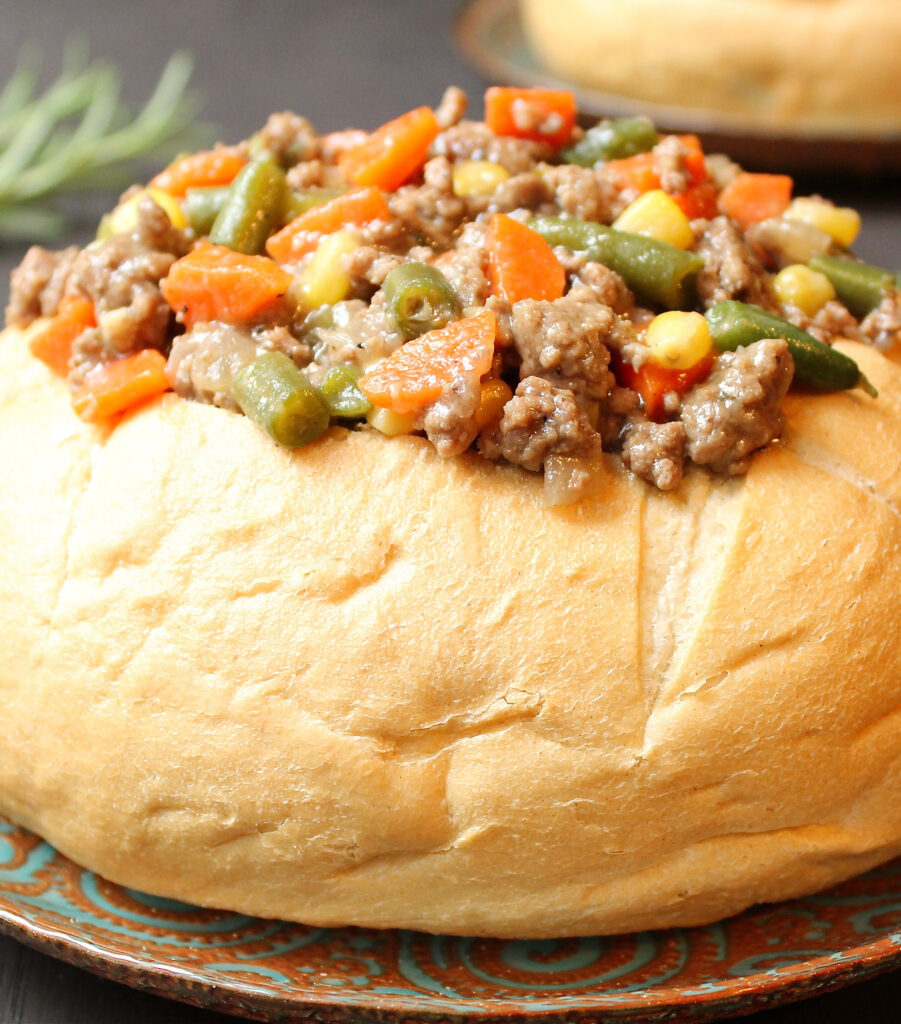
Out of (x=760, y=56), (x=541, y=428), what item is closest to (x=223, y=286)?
(x=541, y=428)

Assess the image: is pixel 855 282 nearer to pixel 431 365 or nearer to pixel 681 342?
pixel 681 342

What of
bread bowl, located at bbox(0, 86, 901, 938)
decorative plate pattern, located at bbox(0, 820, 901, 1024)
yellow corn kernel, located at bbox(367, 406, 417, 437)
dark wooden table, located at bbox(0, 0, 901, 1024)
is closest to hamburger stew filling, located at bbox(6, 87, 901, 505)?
yellow corn kernel, located at bbox(367, 406, 417, 437)

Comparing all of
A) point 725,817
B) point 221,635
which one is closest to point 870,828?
point 725,817

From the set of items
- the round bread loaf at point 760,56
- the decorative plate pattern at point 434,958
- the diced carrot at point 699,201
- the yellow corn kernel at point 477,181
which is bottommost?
the decorative plate pattern at point 434,958

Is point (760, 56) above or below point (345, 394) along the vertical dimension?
above

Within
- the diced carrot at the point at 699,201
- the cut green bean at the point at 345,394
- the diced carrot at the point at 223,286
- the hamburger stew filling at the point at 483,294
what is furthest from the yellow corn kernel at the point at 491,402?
the diced carrot at the point at 699,201

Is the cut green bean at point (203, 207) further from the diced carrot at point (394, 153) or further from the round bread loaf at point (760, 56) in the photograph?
the round bread loaf at point (760, 56)
